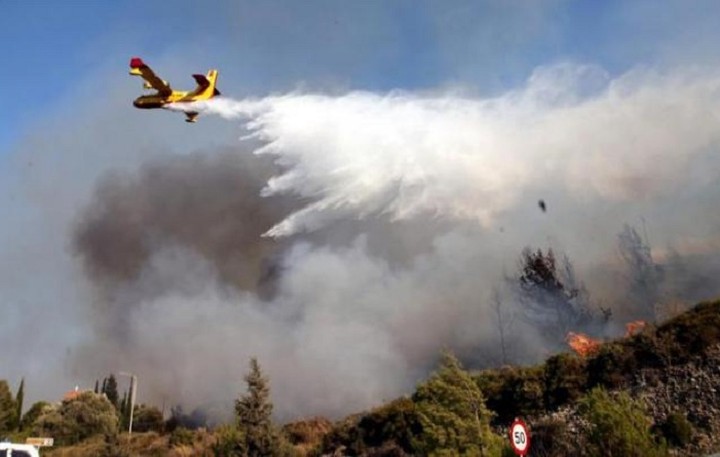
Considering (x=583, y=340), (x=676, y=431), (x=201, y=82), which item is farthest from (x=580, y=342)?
(x=201, y=82)

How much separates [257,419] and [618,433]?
15.9 meters

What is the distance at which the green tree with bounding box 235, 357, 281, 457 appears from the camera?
27219 mm

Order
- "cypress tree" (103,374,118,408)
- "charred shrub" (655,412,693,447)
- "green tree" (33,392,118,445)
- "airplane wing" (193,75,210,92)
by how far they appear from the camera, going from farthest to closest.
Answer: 1. "cypress tree" (103,374,118,408)
2. "green tree" (33,392,118,445)
3. "airplane wing" (193,75,210,92)
4. "charred shrub" (655,412,693,447)

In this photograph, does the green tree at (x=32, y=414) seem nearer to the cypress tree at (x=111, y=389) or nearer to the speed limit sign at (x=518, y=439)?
the cypress tree at (x=111, y=389)

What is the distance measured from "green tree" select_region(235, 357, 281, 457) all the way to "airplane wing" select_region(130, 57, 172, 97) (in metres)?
14.1

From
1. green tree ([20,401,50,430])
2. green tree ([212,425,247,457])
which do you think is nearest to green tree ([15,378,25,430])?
green tree ([20,401,50,430])

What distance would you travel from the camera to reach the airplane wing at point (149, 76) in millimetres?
28234

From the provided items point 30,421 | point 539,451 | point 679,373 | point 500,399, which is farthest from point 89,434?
point 679,373

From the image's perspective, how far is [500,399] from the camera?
1264 inches

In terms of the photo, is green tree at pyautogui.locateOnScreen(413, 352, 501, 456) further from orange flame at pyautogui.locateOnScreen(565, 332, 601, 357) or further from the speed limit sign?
orange flame at pyautogui.locateOnScreen(565, 332, 601, 357)

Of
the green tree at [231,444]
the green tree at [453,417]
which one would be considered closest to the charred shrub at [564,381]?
the green tree at [453,417]

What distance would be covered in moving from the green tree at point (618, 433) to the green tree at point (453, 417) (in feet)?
11.7

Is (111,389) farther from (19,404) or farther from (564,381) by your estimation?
(564,381)

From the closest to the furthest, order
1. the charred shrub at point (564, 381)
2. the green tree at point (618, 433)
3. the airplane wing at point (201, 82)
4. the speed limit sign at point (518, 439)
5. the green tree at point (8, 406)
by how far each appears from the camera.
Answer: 1. the speed limit sign at point (518, 439)
2. the green tree at point (618, 433)
3. the charred shrub at point (564, 381)
4. the airplane wing at point (201, 82)
5. the green tree at point (8, 406)
